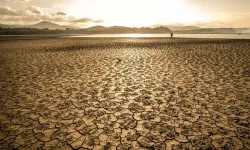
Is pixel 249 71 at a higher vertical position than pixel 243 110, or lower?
higher

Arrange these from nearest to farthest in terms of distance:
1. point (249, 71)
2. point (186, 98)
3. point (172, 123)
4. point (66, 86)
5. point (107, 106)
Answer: point (172, 123)
point (107, 106)
point (186, 98)
point (66, 86)
point (249, 71)

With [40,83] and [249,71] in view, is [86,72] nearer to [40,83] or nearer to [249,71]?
[40,83]

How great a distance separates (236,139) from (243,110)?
5.54ft

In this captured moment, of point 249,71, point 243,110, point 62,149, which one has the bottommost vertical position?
point 62,149

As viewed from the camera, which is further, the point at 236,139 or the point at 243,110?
the point at 243,110

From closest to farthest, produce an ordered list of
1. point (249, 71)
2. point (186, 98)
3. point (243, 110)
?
1. point (243, 110)
2. point (186, 98)
3. point (249, 71)

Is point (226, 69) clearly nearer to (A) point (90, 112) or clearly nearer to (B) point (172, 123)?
(B) point (172, 123)

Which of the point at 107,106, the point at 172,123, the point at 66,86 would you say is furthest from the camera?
the point at 66,86

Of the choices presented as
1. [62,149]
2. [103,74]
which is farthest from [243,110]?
[103,74]

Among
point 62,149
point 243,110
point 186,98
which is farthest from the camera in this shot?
point 186,98

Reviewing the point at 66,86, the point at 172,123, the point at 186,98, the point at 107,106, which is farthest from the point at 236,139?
the point at 66,86

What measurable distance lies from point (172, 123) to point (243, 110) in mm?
2379

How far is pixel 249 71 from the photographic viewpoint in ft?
30.0

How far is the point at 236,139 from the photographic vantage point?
3.65 meters
